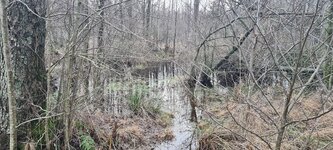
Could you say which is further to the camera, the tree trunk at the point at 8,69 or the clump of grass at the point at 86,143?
the clump of grass at the point at 86,143

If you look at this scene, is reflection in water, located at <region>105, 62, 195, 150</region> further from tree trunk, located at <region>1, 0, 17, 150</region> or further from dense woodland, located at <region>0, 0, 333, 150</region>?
tree trunk, located at <region>1, 0, 17, 150</region>

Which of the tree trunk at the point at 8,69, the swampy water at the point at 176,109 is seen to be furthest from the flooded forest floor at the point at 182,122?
the tree trunk at the point at 8,69

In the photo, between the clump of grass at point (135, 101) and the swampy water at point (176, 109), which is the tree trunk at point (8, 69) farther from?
the clump of grass at point (135, 101)

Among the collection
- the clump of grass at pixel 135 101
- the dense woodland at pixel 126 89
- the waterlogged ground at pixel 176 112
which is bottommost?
the waterlogged ground at pixel 176 112

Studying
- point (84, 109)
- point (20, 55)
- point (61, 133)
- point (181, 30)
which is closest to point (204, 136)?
point (84, 109)

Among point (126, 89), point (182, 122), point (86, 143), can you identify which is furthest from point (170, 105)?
point (86, 143)

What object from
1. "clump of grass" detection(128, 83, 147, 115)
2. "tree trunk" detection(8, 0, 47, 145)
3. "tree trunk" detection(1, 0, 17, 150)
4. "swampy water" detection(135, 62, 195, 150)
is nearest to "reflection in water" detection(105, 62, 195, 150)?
"swampy water" detection(135, 62, 195, 150)

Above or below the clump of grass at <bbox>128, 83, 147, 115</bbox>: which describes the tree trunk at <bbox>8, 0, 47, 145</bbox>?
above

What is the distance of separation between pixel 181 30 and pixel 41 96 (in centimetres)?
2042

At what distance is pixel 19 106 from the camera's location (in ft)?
12.2

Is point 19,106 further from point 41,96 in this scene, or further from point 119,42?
point 119,42

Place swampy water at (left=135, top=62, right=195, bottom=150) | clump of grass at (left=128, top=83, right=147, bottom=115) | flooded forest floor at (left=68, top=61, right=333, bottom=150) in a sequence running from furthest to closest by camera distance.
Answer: clump of grass at (left=128, top=83, right=147, bottom=115), swampy water at (left=135, top=62, right=195, bottom=150), flooded forest floor at (left=68, top=61, right=333, bottom=150)

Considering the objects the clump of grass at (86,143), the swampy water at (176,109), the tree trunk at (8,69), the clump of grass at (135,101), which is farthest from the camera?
the clump of grass at (135,101)

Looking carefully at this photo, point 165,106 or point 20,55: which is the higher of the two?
point 20,55
